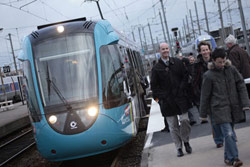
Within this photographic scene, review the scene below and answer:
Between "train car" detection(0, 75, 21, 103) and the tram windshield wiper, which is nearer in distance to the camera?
the tram windshield wiper

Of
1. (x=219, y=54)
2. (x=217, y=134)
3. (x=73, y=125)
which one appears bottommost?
(x=217, y=134)

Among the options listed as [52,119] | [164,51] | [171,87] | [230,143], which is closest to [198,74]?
[171,87]

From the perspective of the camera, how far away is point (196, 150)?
23.9ft

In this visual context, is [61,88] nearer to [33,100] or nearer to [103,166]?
[33,100]

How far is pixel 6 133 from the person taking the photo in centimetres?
1923

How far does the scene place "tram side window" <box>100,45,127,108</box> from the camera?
8.34 metres

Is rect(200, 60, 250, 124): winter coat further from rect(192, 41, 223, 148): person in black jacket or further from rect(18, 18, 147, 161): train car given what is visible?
rect(18, 18, 147, 161): train car

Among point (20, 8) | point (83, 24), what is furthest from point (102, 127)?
point (20, 8)

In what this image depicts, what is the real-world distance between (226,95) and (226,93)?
0.03 meters

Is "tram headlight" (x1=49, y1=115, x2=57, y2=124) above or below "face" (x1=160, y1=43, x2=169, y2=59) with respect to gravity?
below

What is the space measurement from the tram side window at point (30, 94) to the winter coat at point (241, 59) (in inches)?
162

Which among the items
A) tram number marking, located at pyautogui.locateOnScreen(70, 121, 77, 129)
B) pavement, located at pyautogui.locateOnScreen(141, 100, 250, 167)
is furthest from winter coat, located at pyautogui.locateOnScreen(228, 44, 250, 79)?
tram number marking, located at pyautogui.locateOnScreen(70, 121, 77, 129)

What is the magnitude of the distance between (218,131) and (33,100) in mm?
3896

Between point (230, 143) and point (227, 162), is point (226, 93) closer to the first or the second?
point (230, 143)
